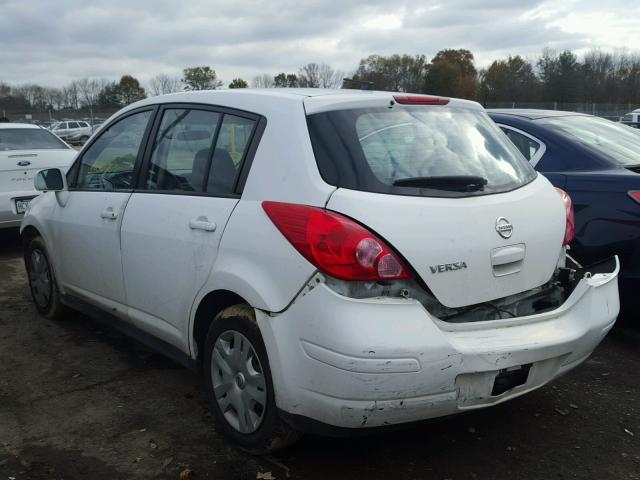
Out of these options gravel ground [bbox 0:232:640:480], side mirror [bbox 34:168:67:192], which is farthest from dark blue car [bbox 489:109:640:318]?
side mirror [bbox 34:168:67:192]

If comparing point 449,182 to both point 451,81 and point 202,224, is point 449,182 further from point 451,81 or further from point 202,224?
point 451,81

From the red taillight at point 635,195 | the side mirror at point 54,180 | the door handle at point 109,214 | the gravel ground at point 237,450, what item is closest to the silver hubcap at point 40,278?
the side mirror at point 54,180

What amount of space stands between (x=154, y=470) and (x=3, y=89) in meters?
77.4

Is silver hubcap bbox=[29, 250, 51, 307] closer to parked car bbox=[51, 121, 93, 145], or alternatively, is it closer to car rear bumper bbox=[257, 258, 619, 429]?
car rear bumper bbox=[257, 258, 619, 429]

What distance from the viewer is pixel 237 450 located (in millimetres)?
3096

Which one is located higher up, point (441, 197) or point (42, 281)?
point (441, 197)

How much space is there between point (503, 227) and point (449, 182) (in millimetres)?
308

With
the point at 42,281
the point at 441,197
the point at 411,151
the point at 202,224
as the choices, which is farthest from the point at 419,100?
the point at 42,281

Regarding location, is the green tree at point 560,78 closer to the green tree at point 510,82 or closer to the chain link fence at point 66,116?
the green tree at point 510,82

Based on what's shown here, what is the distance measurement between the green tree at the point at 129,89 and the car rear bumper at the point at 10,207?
64.4 m

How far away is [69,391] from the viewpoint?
3.84 meters

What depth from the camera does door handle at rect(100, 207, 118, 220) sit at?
384 cm

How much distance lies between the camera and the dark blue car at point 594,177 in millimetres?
4191

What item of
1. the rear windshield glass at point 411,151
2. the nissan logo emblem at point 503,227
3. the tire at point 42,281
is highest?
the rear windshield glass at point 411,151
